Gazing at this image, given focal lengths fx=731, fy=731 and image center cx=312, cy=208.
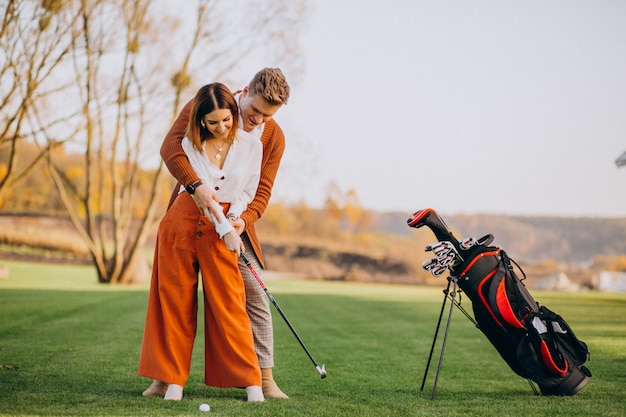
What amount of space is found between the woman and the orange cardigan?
0.06 metres

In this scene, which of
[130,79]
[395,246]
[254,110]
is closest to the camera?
[254,110]

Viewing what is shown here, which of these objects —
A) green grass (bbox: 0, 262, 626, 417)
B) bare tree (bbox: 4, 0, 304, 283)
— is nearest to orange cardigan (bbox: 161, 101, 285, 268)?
green grass (bbox: 0, 262, 626, 417)

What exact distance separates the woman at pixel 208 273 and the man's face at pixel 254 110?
68 millimetres

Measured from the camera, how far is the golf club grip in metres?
3.95

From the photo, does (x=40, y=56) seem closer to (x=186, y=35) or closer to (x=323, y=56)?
(x=186, y=35)

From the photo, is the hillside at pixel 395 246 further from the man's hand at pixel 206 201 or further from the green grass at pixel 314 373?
the man's hand at pixel 206 201

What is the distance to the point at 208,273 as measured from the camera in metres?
3.71

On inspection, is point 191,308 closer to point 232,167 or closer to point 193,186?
point 193,186

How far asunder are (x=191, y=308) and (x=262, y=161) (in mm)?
882

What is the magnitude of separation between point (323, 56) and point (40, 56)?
7670 mm

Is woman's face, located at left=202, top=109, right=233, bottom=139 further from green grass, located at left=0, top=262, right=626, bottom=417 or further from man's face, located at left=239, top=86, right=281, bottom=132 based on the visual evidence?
green grass, located at left=0, top=262, right=626, bottom=417

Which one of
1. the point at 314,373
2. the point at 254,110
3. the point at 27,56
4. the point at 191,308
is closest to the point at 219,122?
the point at 254,110

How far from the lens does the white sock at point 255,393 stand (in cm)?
363

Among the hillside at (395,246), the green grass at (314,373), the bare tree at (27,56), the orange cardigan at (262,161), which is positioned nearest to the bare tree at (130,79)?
the bare tree at (27,56)
